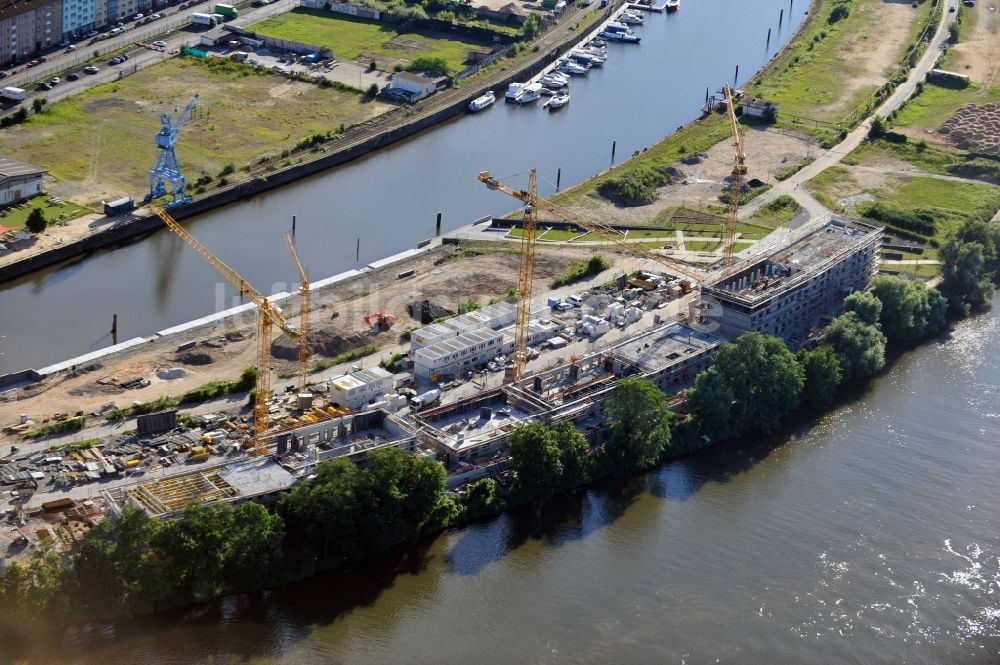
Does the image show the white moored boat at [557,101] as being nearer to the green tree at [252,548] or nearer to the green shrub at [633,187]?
the green shrub at [633,187]

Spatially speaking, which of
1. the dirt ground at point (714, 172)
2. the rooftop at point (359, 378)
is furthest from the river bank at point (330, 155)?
the rooftop at point (359, 378)

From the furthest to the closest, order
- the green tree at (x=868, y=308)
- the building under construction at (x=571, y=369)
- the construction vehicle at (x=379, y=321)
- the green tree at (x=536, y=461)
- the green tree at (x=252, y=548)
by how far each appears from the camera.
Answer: the green tree at (x=868, y=308) < the construction vehicle at (x=379, y=321) < the green tree at (x=536, y=461) < the building under construction at (x=571, y=369) < the green tree at (x=252, y=548)

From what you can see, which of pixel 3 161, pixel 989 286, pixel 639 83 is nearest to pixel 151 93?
pixel 3 161

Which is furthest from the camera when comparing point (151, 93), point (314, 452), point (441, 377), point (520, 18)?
point (520, 18)

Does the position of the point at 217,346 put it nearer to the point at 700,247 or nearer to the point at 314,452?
the point at 314,452

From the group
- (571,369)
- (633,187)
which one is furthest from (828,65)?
(571,369)

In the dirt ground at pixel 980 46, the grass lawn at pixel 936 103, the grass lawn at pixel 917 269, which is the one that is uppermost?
the dirt ground at pixel 980 46
